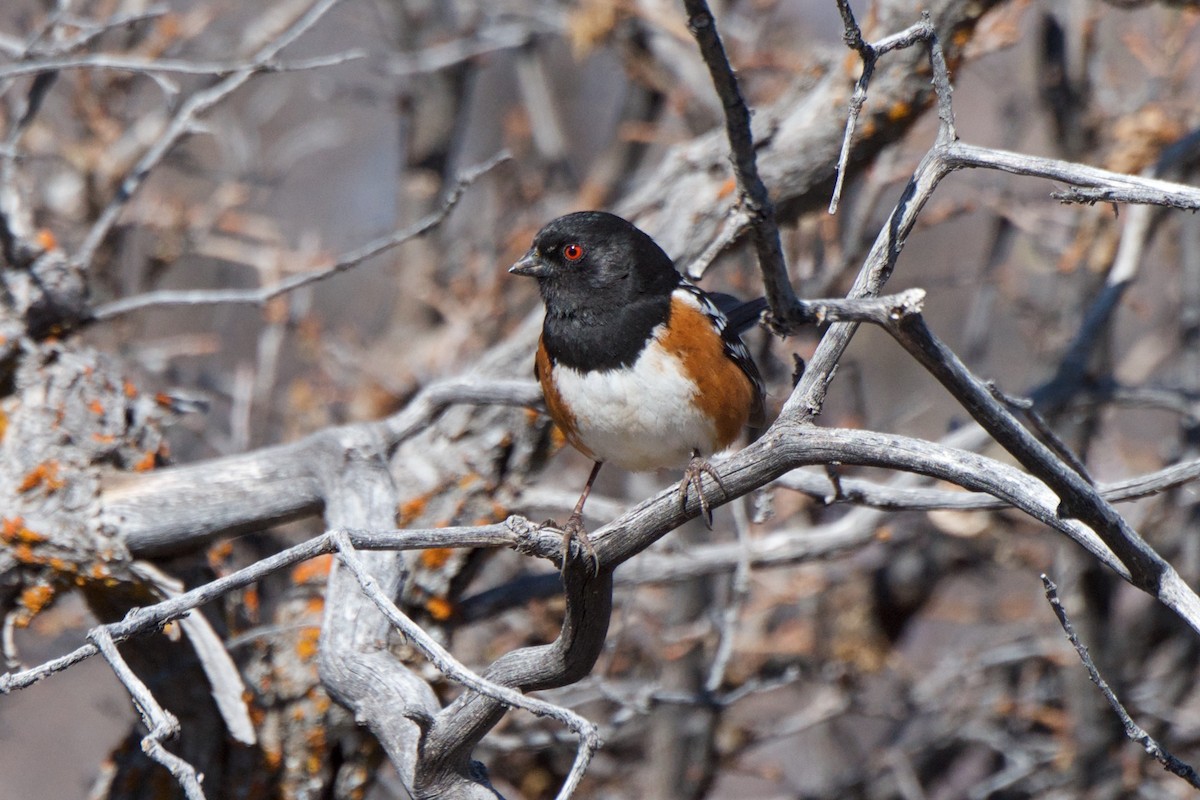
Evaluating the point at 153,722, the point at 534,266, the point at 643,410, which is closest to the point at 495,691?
the point at 153,722

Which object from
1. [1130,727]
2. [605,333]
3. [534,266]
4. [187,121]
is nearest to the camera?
[1130,727]

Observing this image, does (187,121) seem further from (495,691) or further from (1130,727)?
(1130,727)

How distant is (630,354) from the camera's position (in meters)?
2.38

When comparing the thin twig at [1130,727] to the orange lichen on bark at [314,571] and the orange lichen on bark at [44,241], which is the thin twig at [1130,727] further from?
the orange lichen on bark at [44,241]

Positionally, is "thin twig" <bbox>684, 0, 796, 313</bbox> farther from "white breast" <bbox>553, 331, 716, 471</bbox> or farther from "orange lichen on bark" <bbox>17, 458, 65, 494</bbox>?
"orange lichen on bark" <bbox>17, 458, 65, 494</bbox>

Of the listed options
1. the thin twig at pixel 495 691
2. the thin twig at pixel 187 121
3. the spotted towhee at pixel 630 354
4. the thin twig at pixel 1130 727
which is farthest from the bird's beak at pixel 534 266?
the thin twig at pixel 1130 727

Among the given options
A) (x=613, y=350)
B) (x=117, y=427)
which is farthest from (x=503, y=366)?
(x=117, y=427)

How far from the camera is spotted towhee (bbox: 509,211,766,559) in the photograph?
2.33m

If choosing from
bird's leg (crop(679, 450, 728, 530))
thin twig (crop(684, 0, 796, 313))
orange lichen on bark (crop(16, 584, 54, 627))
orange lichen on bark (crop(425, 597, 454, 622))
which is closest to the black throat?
bird's leg (crop(679, 450, 728, 530))

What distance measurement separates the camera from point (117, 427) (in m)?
2.61

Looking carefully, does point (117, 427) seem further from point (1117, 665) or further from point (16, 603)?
point (1117, 665)

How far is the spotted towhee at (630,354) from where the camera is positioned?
7.64 feet

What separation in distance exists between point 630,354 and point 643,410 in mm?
137

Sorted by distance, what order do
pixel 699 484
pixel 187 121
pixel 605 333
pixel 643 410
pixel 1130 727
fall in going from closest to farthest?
pixel 1130 727
pixel 699 484
pixel 643 410
pixel 605 333
pixel 187 121
